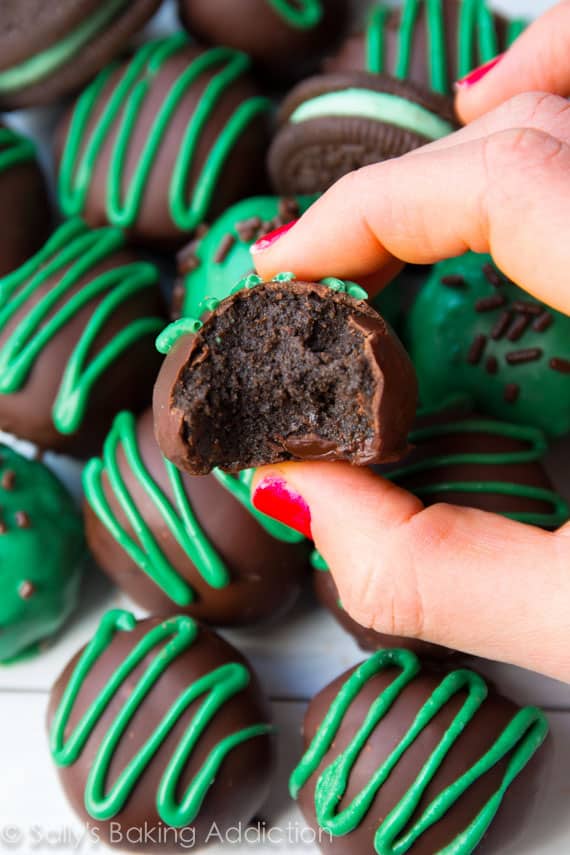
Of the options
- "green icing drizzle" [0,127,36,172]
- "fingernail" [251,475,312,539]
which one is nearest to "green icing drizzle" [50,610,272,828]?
"fingernail" [251,475,312,539]

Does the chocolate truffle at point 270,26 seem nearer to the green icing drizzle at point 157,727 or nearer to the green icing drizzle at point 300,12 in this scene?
the green icing drizzle at point 300,12

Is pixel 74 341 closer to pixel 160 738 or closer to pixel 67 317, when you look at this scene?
pixel 67 317

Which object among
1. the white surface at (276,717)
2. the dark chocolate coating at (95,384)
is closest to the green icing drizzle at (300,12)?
the dark chocolate coating at (95,384)

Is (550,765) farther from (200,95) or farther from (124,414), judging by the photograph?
(200,95)

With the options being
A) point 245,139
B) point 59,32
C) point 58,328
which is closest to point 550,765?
point 58,328

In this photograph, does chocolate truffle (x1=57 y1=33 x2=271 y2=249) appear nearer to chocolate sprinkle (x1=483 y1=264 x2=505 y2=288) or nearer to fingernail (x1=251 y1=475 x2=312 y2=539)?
chocolate sprinkle (x1=483 y1=264 x2=505 y2=288)

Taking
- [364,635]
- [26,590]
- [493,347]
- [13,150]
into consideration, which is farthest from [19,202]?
[364,635]

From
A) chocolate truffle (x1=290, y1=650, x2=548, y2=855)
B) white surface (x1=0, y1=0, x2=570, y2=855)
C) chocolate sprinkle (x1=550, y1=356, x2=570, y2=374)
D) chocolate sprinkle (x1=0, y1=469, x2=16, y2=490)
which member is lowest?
white surface (x1=0, y1=0, x2=570, y2=855)
